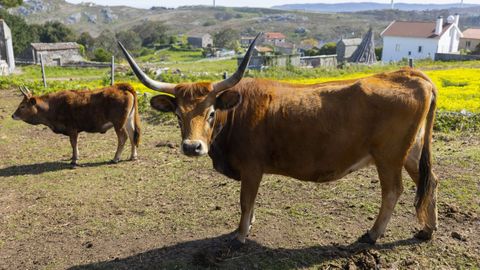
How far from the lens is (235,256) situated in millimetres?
5320

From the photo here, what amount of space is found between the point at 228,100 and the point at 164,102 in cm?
80

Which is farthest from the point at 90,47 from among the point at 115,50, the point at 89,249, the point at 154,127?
the point at 89,249

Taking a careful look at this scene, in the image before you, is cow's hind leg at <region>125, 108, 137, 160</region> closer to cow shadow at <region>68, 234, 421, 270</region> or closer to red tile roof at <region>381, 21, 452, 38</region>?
cow shadow at <region>68, 234, 421, 270</region>

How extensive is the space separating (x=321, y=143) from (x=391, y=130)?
83 centimetres

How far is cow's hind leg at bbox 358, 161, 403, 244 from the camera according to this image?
5102mm

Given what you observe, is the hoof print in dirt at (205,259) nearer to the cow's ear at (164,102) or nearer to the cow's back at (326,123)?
the cow's back at (326,123)

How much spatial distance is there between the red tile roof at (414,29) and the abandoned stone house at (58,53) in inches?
1677

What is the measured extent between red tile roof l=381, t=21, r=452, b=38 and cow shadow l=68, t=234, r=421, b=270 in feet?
194

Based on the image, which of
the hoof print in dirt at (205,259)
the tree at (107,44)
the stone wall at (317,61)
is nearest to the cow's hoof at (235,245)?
the hoof print in dirt at (205,259)

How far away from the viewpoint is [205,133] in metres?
4.77

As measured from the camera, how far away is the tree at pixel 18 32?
50906 mm

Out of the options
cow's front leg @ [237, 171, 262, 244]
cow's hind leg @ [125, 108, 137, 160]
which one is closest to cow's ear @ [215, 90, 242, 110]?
cow's front leg @ [237, 171, 262, 244]

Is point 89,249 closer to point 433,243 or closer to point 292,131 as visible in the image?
point 292,131

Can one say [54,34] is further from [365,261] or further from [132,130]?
[365,261]
